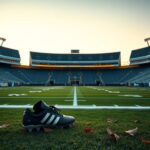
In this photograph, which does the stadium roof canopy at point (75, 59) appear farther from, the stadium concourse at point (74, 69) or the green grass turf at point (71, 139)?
the green grass turf at point (71, 139)

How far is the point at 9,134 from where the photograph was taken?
10.5ft

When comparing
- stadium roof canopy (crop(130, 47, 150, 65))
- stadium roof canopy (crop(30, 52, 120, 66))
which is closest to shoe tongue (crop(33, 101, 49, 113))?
stadium roof canopy (crop(130, 47, 150, 65))

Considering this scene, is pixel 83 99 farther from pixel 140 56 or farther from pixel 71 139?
pixel 140 56

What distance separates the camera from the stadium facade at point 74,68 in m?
61.0

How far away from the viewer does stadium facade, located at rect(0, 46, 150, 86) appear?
200 feet

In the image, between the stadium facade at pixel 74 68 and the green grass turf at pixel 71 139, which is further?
the stadium facade at pixel 74 68

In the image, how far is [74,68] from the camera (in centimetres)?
6994

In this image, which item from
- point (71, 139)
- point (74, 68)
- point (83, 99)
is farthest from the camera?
point (74, 68)

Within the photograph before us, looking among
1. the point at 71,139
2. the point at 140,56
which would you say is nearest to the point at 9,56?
the point at 140,56

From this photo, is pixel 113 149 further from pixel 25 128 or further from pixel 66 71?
pixel 66 71

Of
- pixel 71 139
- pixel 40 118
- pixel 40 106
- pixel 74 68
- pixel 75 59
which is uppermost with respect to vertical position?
pixel 75 59

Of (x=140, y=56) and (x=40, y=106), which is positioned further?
(x=140, y=56)

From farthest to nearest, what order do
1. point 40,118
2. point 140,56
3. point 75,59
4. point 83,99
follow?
point 75,59
point 140,56
point 83,99
point 40,118

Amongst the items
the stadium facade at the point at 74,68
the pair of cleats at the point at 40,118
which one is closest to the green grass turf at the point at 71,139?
the pair of cleats at the point at 40,118
